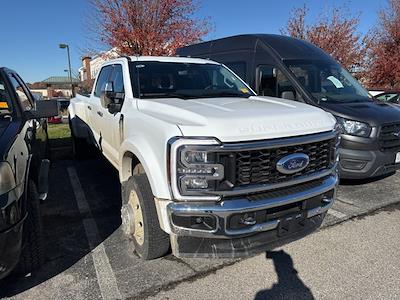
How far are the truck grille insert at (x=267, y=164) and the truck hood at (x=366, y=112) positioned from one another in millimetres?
2188

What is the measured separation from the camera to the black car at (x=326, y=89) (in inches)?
201

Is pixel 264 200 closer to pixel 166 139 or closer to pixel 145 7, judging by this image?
pixel 166 139

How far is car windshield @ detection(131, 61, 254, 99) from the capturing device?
4.07 meters

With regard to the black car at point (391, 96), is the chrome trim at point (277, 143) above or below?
above

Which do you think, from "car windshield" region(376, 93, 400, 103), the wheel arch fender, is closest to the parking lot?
the wheel arch fender

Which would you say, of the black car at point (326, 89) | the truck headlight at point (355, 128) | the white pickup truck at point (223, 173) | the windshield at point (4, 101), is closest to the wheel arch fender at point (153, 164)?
the white pickup truck at point (223, 173)

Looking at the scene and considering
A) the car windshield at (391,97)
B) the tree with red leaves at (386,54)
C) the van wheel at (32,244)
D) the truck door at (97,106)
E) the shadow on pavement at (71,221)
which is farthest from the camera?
the tree with red leaves at (386,54)

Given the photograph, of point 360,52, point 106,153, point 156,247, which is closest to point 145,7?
point 106,153

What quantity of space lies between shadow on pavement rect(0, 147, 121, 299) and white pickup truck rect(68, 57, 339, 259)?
2.15ft

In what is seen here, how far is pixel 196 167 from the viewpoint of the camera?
269 cm

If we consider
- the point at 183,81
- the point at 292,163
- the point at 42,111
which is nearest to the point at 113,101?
the point at 42,111

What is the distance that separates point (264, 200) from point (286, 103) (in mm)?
1253

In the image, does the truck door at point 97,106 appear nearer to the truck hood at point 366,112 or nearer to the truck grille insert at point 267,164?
the truck grille insert at point 267,164

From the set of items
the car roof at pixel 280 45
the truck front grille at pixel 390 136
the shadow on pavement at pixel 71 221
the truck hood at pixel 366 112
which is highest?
the car roof at pixel 280 45
